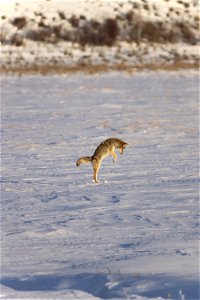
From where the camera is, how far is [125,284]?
169 inches

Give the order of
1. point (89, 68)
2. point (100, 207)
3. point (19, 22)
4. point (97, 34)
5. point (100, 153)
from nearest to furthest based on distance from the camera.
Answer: point (100, 207), point (100, 153), point (89, 68), point (97, 34), point (19, 22)

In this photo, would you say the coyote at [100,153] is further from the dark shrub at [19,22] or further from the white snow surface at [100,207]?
the dark shrub at [19,22]

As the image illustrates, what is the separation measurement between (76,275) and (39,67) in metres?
21.6

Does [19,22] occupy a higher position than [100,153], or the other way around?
[100,153]

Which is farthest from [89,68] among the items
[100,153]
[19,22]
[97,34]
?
[100,153]

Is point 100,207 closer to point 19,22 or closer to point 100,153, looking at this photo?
point 100,153

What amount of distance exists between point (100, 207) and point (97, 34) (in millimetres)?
24307

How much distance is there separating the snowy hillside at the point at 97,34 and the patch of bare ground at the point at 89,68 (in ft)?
0.14

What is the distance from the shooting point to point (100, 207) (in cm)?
641

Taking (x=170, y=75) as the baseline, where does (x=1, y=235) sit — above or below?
above

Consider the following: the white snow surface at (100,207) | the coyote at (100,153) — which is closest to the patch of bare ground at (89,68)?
the white snow surface at (100,207)

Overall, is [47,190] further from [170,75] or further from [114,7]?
[114,7]

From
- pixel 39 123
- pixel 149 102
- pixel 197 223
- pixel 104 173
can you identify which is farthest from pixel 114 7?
pixel 197 223

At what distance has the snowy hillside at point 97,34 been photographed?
1060 inches
